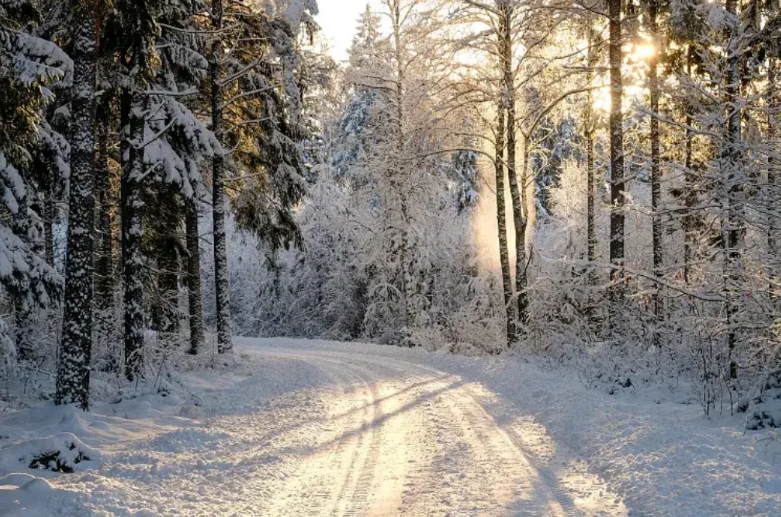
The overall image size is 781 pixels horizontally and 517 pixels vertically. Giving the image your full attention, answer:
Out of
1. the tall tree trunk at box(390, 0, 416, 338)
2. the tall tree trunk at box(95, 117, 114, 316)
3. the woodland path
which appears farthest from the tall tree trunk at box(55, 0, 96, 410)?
the tall tree trunk at box(390, 0, 416, 338)

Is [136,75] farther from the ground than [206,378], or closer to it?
farther from the ground

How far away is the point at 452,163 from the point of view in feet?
107

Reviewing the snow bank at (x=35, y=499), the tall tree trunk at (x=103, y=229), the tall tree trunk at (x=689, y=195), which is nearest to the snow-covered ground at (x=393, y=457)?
the snow bank at (x=35, y=499)

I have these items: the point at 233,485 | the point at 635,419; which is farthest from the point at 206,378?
the point at 635,419

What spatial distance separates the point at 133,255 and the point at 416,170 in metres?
15.4

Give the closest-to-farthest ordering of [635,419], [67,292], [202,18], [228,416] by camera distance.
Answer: [635,419] → [67,292] → [228,416] → [202,18]

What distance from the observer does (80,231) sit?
989cm

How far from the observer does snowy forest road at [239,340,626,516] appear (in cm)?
614

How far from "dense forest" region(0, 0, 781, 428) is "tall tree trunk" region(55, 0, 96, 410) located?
37 millimetres

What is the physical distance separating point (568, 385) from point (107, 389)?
30.9 feet

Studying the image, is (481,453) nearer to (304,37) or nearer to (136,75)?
(136,75)

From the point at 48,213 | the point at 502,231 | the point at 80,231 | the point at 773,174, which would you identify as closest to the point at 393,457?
the point at 80,231

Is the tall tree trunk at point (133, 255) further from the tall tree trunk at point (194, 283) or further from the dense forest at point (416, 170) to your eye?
the tall tree trunk at point (194, 283)

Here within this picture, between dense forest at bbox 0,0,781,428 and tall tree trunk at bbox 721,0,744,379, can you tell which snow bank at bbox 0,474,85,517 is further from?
tall tree trunk at bbox 721,0,744,379
